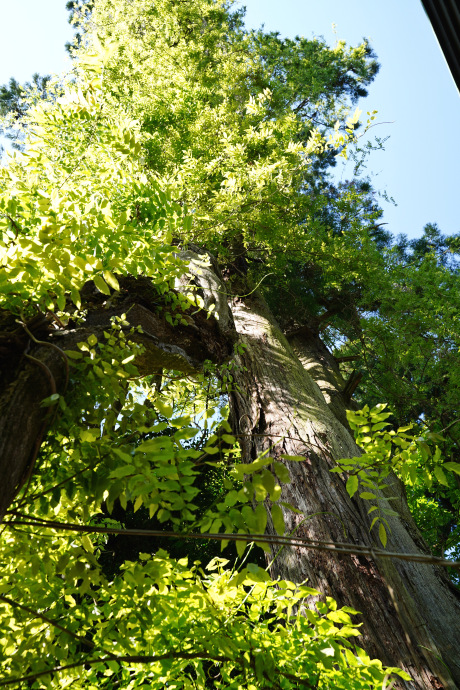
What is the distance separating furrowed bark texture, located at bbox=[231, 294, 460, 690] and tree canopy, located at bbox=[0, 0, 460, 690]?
0.15m

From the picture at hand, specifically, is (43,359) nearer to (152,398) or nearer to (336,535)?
(152,398)

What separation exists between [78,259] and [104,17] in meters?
10.8

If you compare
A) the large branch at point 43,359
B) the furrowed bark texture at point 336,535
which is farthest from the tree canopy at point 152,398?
the furrowed bark texture at point 336,535

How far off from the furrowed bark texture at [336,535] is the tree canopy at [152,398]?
0.50ft

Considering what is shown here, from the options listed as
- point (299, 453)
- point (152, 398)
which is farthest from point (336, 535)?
point (152, 398)

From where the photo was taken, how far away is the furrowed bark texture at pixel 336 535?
220 cm

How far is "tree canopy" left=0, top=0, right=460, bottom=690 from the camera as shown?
1396mm

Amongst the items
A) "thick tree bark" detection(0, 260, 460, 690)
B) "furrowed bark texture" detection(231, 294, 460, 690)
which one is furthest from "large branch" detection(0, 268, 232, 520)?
"furrowed bark texture" detection(231, 294, 460, 690)

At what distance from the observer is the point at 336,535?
2.66 metres

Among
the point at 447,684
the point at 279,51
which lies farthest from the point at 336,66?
the point at 447,684

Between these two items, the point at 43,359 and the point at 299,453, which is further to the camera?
the point at 299,453

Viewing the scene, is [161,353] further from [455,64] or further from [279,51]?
[279,51]

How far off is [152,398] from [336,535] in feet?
4.38

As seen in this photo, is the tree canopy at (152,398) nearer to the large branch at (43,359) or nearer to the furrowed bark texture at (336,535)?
the large branch at (43,359)
